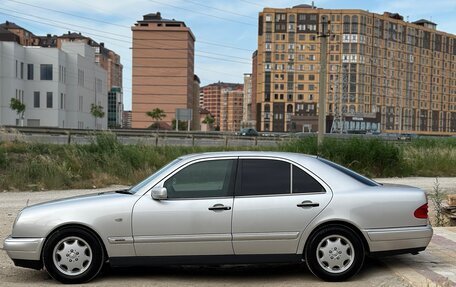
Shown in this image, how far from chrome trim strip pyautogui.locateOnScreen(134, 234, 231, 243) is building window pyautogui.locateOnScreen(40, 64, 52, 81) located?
3232 inches

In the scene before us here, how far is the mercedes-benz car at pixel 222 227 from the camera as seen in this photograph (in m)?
5.64

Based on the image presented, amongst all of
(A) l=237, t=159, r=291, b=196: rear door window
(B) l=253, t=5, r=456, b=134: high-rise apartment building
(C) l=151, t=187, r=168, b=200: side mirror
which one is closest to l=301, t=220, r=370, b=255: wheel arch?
(A) l=237, t=159, r=291, b=196: rear door window

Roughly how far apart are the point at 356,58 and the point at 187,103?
5029 cm

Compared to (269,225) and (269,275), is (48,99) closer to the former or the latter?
(269,275)

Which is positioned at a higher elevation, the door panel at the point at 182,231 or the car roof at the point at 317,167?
the car roof at the point at 317,167

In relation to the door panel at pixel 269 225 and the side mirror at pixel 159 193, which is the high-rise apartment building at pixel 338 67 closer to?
the door panel at pixel 269 225

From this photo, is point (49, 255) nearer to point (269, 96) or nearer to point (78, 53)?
point (78, 53)

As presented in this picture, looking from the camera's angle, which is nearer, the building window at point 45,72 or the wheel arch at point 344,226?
the wheel arch at point 344,226

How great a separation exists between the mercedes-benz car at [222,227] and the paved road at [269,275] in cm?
26

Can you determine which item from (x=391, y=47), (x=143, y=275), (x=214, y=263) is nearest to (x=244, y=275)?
(x=214, y=263)

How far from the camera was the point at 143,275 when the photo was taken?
609cm

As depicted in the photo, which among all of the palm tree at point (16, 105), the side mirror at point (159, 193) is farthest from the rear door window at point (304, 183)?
the palm tree at point (16, 105)

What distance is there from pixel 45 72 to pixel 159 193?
8229 cm

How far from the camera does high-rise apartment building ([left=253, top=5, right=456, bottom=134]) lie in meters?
142
